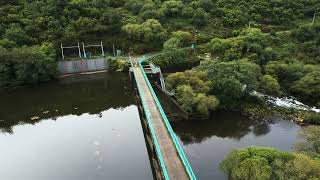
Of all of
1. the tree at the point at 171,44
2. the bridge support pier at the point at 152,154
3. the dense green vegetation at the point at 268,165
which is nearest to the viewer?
the dense green vegetation at the point at 268,165

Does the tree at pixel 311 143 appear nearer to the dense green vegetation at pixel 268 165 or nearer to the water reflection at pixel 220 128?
the dense green vegetation at pixel 268 165

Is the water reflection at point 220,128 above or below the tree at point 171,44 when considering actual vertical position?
below

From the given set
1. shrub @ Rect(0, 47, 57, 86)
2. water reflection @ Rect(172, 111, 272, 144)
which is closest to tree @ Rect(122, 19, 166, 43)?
shrub @ Rect(0, 47, 57, 86)

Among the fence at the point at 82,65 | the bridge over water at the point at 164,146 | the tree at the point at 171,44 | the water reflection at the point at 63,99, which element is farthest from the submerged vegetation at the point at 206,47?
the bridge over water at the point at 164,146

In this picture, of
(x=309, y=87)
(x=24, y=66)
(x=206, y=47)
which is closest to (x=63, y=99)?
(x=24, y=66)

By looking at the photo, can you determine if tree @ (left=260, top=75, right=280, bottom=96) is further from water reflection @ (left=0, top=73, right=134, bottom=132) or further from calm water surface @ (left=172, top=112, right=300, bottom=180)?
water reflection @ (left=0, top=73, right=134, bottom=132)

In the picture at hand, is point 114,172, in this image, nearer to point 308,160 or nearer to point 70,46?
point 308,160
